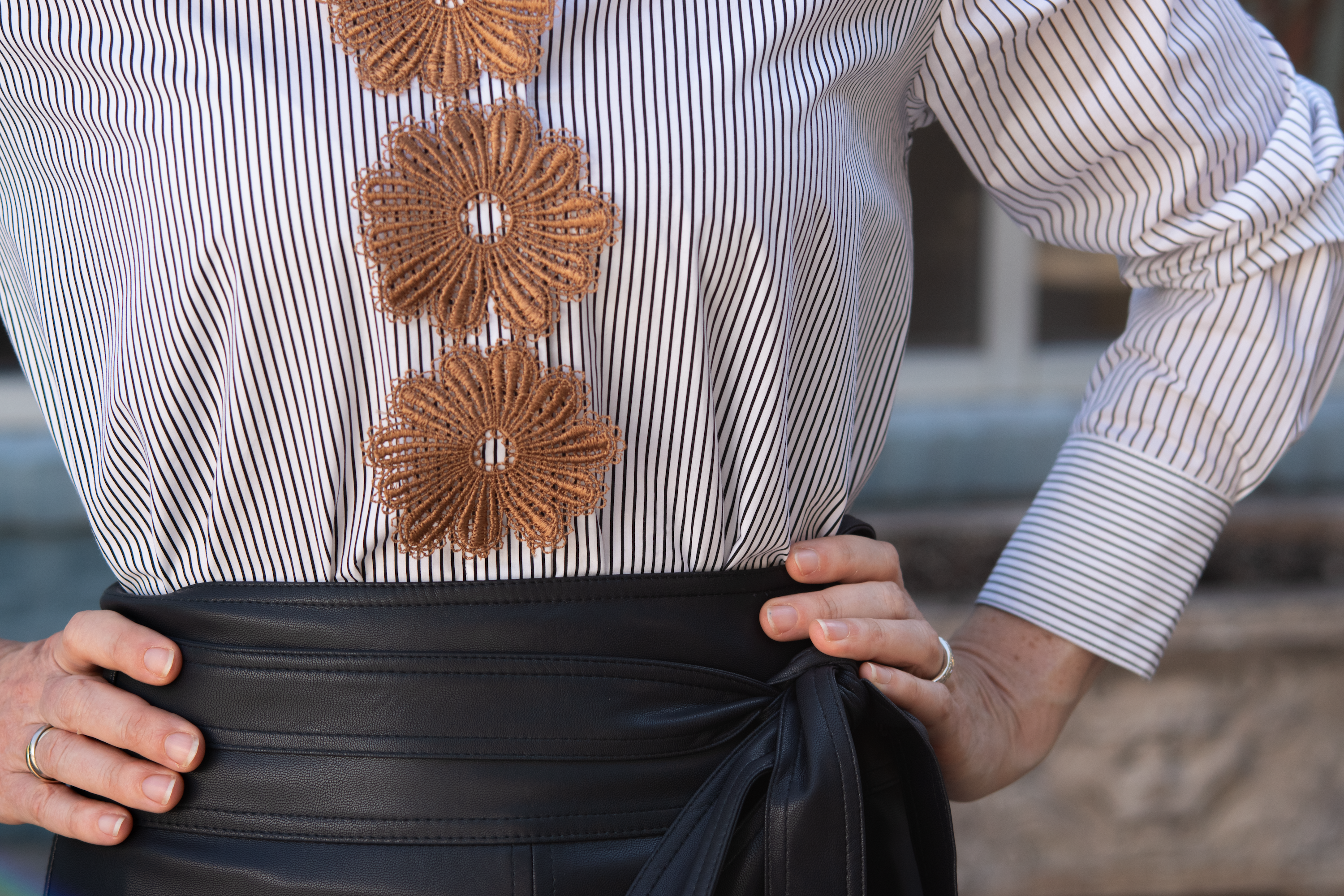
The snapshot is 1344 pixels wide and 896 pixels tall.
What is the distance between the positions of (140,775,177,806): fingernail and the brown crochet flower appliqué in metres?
0.19

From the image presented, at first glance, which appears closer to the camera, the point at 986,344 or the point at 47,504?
the point at 47,504

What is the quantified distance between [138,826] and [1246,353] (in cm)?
90

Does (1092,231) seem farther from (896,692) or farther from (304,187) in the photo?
(304,187)

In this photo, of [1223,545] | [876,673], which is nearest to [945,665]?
[876,673]

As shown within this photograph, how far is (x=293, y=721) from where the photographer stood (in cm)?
62

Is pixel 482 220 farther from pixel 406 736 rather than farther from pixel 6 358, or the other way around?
pixel 6 358

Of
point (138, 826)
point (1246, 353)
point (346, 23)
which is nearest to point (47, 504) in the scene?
point (138, 826)

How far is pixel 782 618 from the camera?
2.33ft

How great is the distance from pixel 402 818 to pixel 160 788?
139 mm

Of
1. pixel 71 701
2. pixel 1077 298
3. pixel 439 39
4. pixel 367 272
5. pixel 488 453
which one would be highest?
pixel 439 39

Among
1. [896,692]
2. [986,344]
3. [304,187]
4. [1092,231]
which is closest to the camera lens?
[304,187]

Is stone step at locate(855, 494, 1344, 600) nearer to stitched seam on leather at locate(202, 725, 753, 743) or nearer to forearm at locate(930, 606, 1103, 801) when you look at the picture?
forearm at locate(930, 606, 1103, 801)

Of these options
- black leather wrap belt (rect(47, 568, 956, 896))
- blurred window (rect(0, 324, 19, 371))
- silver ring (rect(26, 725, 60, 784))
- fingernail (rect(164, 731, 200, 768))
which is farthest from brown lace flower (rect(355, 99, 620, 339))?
blurred window (rect(0, 324, 19, 371))

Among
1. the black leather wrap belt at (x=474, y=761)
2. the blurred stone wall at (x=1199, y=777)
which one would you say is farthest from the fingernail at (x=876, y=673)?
the blurred stone wall at (x=1199, y=777)
